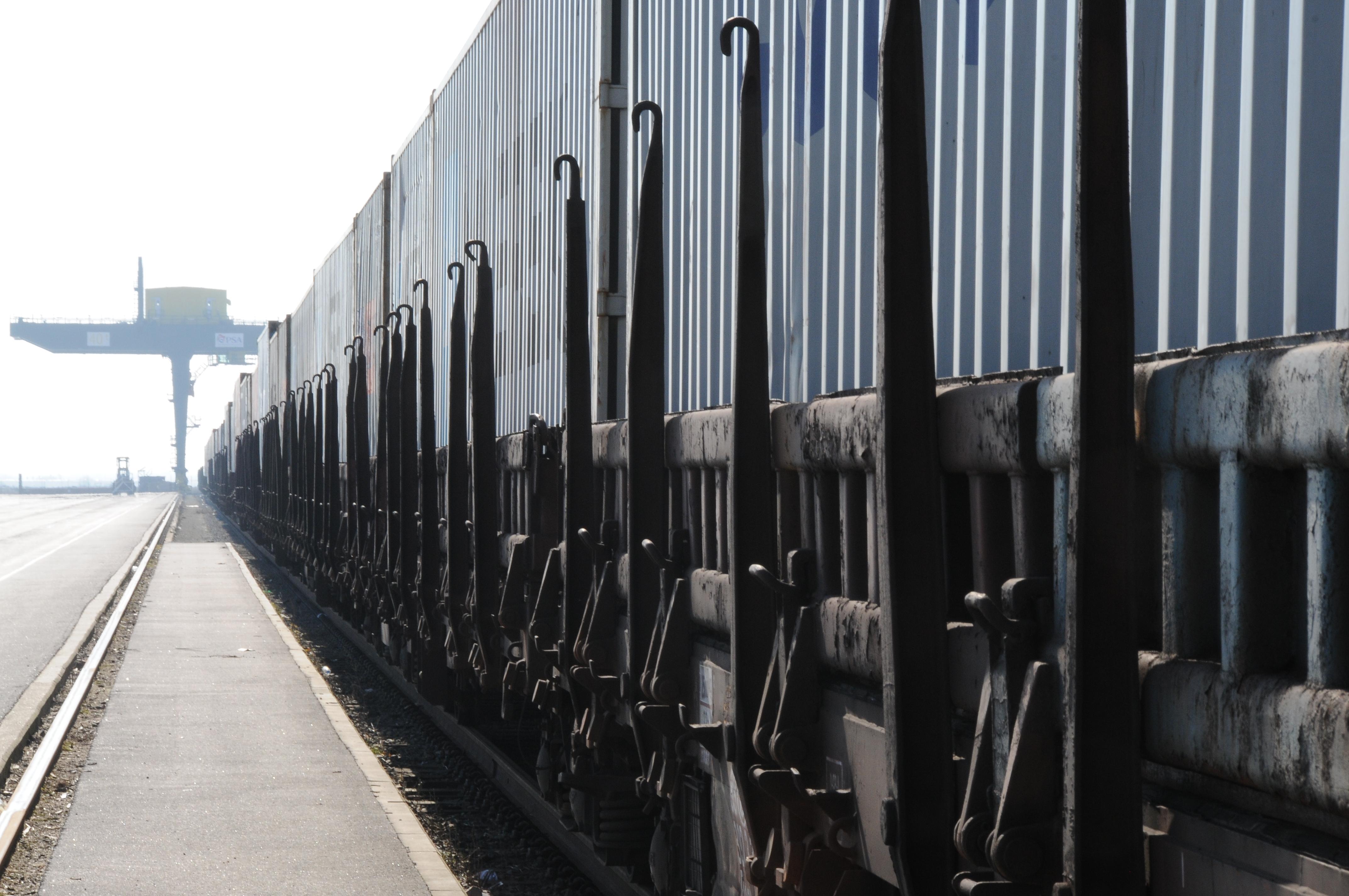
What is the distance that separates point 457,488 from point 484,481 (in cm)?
85

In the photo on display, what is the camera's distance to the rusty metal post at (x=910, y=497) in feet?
10.6

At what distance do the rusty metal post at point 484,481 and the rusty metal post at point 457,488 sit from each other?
0.72 feet

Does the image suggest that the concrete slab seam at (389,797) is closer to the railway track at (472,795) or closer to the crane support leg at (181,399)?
the railway track at (472,795)

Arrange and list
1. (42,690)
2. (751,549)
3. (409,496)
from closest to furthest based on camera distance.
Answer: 1. (751,549)
2. (409,496)
3. (42,690)

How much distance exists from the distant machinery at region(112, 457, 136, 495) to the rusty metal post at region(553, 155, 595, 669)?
138956 millimetres

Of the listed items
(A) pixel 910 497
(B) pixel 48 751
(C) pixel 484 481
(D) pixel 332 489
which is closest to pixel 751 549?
(A) pixel 910 497

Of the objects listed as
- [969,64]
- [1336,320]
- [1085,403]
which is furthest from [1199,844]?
[969,64]

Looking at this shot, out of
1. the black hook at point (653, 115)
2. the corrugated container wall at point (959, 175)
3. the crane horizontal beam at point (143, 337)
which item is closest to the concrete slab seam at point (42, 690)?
the corrugated container wall at point (959, 175)

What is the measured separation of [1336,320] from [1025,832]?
1122mm

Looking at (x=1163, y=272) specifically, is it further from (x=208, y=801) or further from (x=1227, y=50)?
(x=208, y=801)

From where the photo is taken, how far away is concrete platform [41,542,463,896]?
7578 mm

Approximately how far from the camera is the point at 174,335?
124438 mm

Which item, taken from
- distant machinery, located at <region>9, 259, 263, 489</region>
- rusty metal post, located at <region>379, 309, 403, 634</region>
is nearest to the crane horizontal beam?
distant machinery, located at <region>9, 259, 263, 489</region>

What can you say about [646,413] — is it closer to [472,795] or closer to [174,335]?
[472,795]
